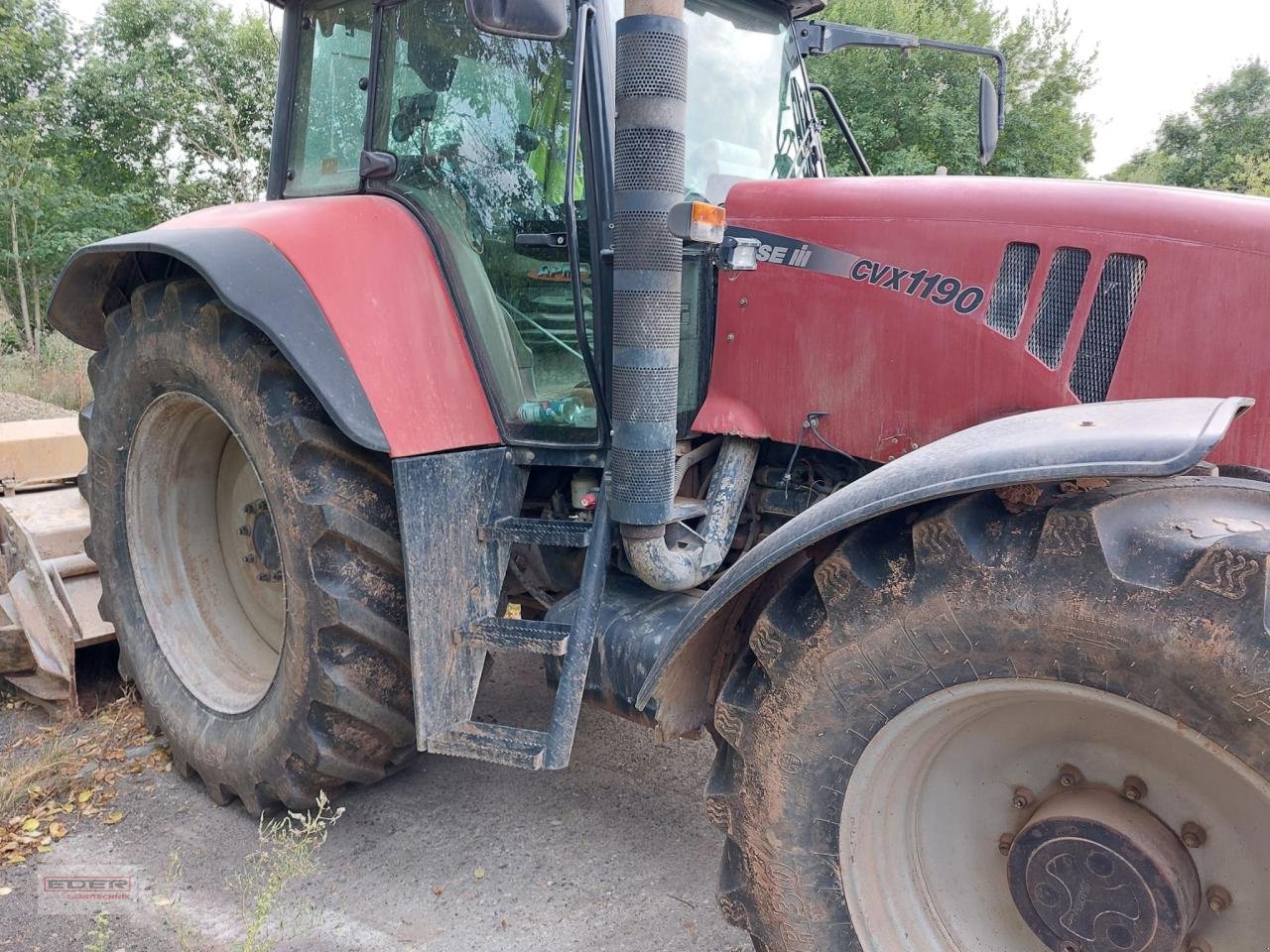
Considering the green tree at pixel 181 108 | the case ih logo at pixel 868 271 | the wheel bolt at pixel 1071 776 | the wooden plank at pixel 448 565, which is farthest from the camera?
the green tree at pixel 181 108

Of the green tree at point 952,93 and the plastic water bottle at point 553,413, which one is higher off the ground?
the green tree at point 952,93

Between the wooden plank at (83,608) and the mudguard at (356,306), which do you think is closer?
the mudguard at (356,306)

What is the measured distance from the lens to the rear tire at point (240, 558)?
2.34 m

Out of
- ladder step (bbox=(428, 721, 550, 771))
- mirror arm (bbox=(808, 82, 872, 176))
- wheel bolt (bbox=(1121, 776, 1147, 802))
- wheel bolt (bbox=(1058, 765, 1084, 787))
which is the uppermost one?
mirror arm (bbox=(808, 82, 872, 176))

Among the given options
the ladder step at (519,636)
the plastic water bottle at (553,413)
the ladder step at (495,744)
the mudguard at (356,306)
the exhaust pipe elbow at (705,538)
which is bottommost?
the ladder step at (495,744)

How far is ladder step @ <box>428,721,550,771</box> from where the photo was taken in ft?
7.27

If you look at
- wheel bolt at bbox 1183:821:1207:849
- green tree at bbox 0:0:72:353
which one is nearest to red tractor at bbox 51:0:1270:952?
wheel bolt at bbox 1183:821:1207:849

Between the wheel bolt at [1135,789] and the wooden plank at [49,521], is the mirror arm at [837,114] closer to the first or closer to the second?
the wheel bolt at [1135,789]

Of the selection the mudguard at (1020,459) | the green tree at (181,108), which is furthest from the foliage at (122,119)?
the mudguard at (1020,459)

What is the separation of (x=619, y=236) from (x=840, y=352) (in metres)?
0.59

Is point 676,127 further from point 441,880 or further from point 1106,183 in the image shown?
point 441,880

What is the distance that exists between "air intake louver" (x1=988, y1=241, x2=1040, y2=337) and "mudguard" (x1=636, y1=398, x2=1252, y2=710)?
328mm

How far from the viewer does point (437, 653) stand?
2324 mm

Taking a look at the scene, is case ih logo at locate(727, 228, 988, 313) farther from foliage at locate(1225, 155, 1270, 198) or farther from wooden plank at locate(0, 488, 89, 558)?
foliage at locate(1225, 155, 1270, 198)
